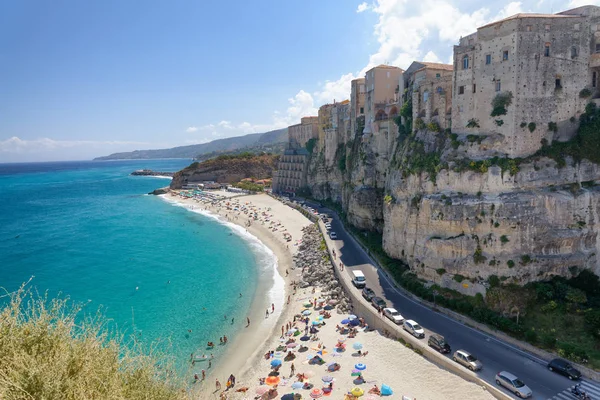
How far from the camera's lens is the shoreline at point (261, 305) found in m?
24.1

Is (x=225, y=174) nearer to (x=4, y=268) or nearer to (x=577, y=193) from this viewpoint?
(x=4, y=268)

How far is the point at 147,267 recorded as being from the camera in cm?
4362

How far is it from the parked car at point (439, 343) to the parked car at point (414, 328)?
3.08 ft

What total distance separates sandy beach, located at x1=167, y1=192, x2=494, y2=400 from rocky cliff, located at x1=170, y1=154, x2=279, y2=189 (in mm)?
79375

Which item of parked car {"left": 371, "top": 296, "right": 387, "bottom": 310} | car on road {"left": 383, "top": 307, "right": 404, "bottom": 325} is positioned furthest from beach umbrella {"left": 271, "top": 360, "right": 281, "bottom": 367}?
parked car {"left": 371, "top": 296, "right": 387, "bottom": 310}

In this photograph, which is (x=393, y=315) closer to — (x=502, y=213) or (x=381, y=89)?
(x=502, y=213)

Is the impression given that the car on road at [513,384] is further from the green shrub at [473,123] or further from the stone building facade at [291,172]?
the stone building facade at [291,172]

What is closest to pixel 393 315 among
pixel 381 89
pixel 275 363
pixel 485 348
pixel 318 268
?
pixel 485 348

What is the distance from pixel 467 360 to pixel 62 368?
729 inches

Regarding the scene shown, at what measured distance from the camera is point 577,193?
979 inches

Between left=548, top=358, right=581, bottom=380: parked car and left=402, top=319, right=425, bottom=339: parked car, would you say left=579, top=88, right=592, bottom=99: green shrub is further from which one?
left=402, top=319, right=425, bottom=339: parked car

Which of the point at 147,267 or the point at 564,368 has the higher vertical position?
the point at 564,368

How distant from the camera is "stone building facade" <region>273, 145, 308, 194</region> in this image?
79.2 m

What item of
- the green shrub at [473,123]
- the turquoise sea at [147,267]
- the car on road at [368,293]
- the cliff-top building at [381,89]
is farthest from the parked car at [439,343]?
the cliff-top building at [381,89]
